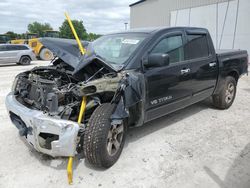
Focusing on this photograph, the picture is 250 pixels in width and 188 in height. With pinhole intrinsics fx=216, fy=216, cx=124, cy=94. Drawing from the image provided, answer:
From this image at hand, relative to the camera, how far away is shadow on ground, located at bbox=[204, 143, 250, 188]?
8.30ft

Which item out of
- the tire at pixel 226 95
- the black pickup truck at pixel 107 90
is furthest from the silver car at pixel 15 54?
the tire at pixel 226 95

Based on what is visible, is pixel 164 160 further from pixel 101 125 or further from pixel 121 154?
pixel 101 125

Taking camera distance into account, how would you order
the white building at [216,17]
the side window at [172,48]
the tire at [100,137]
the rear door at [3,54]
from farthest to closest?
the white building at [216,17], the rear door at [3,54], the side window at [172,48], the tire at [100,137]

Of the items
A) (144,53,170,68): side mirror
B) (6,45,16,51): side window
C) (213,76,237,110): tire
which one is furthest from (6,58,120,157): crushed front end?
(6,45,16,51): side window

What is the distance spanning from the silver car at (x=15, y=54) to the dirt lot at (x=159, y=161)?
36.9 ft

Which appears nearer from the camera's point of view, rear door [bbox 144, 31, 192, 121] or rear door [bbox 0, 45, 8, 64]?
rear door [bbox 144, 31, 192, 121]

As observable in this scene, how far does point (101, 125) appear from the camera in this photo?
8.36ft

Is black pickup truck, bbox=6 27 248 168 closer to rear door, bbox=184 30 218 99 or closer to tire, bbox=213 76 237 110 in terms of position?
rear door, bbox=184 30 218 99

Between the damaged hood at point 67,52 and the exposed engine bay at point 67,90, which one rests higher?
the damaged hood at point 67,52

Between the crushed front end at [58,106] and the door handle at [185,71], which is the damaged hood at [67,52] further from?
the door handle at [185,71]

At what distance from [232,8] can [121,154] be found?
16421 millimetres

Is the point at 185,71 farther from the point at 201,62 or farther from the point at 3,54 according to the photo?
the point at 3,54

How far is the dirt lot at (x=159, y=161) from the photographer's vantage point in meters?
2.59

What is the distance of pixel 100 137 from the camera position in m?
2.53
